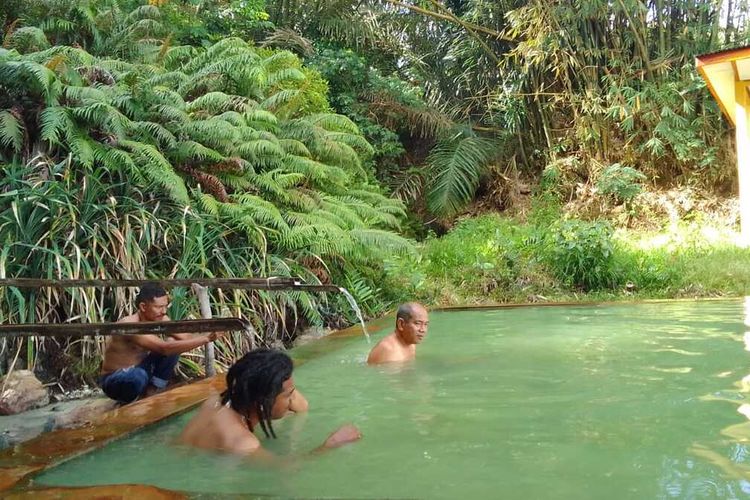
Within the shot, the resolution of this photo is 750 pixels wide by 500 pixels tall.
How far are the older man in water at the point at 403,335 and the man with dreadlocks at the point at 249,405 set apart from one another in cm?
218

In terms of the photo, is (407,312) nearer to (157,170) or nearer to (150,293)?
(150,293)

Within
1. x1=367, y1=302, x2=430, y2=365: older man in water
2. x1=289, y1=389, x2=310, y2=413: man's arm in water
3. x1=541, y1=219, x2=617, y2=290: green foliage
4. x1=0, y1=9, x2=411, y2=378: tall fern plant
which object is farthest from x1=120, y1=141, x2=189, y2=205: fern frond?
x1=541, y1=219, x2=617, y2=290: green foliage

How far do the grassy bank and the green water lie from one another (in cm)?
347

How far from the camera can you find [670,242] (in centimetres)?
1238

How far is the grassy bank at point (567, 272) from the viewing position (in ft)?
31.4

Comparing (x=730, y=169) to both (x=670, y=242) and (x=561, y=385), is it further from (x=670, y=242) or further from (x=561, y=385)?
(x=561, y=385)

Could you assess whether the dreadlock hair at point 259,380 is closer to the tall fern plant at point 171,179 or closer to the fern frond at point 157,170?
the tall fern plant at point 171,179

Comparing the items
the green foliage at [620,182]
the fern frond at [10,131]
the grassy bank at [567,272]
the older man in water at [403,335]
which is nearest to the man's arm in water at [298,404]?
the older man in water at [403,335]

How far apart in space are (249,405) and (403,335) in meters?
2.47

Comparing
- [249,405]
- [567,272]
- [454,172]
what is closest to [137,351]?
[249,405]

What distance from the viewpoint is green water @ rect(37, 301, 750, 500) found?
9.18 ft

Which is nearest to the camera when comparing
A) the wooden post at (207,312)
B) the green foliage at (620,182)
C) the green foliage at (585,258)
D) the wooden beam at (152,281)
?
the wooden beam at (152,281)

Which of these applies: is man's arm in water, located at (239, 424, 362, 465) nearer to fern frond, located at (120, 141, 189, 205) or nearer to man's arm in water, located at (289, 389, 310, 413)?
man's arm in water, located at (289, 389, 310, 413)

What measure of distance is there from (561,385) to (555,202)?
11.2m
